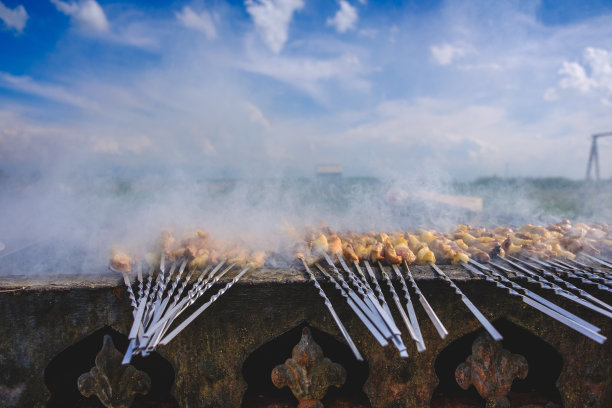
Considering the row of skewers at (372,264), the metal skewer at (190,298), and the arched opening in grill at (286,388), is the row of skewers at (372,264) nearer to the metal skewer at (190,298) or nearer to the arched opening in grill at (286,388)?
the metal skewer at (190,298)

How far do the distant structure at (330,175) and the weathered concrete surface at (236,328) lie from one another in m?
4.69

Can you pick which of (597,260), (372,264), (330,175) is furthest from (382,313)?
(330,175)

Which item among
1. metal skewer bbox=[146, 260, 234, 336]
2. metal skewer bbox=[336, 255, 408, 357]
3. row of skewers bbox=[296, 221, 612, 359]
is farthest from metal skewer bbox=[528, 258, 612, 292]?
metal skewer bbox=[146, 260, 234, 336]

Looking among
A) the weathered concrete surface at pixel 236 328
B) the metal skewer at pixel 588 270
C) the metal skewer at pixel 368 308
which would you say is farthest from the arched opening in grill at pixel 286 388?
the metal skewer at pixel 588 270

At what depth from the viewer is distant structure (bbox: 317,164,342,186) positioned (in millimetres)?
7242

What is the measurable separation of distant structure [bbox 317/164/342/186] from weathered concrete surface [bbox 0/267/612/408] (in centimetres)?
469

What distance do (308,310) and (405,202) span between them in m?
3.75

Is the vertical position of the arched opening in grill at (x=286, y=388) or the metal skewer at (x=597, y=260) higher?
the metal skewer at (x=597, y=260)

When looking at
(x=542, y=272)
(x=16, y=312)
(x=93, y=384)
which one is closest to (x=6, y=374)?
(x=16, y=312)

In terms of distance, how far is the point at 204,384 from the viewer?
248 cm

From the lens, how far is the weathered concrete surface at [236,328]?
7.82 feet

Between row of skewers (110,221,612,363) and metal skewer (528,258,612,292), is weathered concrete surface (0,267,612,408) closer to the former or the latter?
row of skewers (110,221,612,363)

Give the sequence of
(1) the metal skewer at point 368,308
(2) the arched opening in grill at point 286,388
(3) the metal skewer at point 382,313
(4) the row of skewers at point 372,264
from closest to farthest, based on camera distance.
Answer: (3) the metal skewer at point 382,313, (1) the metal skewer at point 368,308, (4) the row of skewers at point 372,264, (2) the arched opening in grill at point 286,388

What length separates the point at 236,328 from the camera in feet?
7.89
